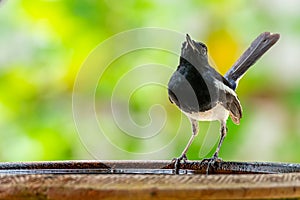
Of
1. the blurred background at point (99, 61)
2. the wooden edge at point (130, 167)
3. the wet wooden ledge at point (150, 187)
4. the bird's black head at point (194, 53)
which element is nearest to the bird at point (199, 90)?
the bird's black head at point (194, 53)

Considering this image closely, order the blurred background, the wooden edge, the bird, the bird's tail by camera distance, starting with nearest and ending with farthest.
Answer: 1. the wooden edge
2. the bird
3. the bird's tail
4. the blurred background

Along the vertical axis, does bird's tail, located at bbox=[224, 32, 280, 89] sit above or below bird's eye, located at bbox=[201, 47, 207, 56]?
above

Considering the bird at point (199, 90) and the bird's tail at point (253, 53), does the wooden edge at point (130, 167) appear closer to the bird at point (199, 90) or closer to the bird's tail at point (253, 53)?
the bird at point (199, 90)

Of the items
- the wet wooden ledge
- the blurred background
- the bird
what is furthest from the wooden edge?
the blurred background

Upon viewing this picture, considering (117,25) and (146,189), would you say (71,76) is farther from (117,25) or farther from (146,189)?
(146,189)

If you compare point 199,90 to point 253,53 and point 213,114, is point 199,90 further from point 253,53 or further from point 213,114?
point 253,53

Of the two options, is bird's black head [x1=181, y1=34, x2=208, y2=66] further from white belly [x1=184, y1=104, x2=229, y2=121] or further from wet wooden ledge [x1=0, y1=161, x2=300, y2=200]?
wet wooden ledge [x1=0, y1=161, x2=300, y2=200]
